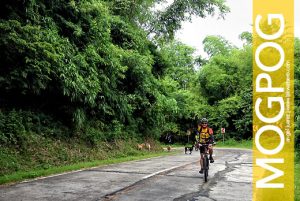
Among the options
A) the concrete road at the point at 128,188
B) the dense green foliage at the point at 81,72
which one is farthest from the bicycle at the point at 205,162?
the dense green foliage at the point at 81,72

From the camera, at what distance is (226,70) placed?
60531 mm

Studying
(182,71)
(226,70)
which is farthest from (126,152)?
(182,71)

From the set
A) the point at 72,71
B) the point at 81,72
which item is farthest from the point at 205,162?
the point at 81,72

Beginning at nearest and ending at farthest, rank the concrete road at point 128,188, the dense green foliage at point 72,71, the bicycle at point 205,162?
the concrete road at point 128,188
the bicycle at point 205,162
the dense green foliage at point 72,71

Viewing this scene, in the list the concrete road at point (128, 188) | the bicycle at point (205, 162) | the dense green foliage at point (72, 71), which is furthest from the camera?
the dense green foliage at point (72, 71)

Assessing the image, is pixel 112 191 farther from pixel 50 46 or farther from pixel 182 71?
pixel 182 71

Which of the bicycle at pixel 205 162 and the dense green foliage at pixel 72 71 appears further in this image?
the dense green foliage at pixel 72 71

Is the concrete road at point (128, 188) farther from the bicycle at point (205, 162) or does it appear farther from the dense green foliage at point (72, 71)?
the dense green foliage at point (72, 71)

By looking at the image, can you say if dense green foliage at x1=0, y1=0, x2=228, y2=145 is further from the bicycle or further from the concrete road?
the bicycle

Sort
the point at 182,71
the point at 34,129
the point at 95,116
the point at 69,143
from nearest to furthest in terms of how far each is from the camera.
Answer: the point at 34,129 → the point at 69,143 → the point at 95,116 → the point at 182,71

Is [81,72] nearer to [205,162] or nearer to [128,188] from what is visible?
[205,162]

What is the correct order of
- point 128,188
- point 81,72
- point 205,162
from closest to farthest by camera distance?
point 128,188
point 205,162
point 81,72

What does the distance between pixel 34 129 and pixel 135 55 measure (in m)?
9.92

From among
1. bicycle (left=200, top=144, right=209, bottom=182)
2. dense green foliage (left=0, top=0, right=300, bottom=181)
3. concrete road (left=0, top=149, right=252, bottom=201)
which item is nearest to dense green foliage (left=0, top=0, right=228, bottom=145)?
dense green foliage (left=0, top=0, right=300, bottom=181)
